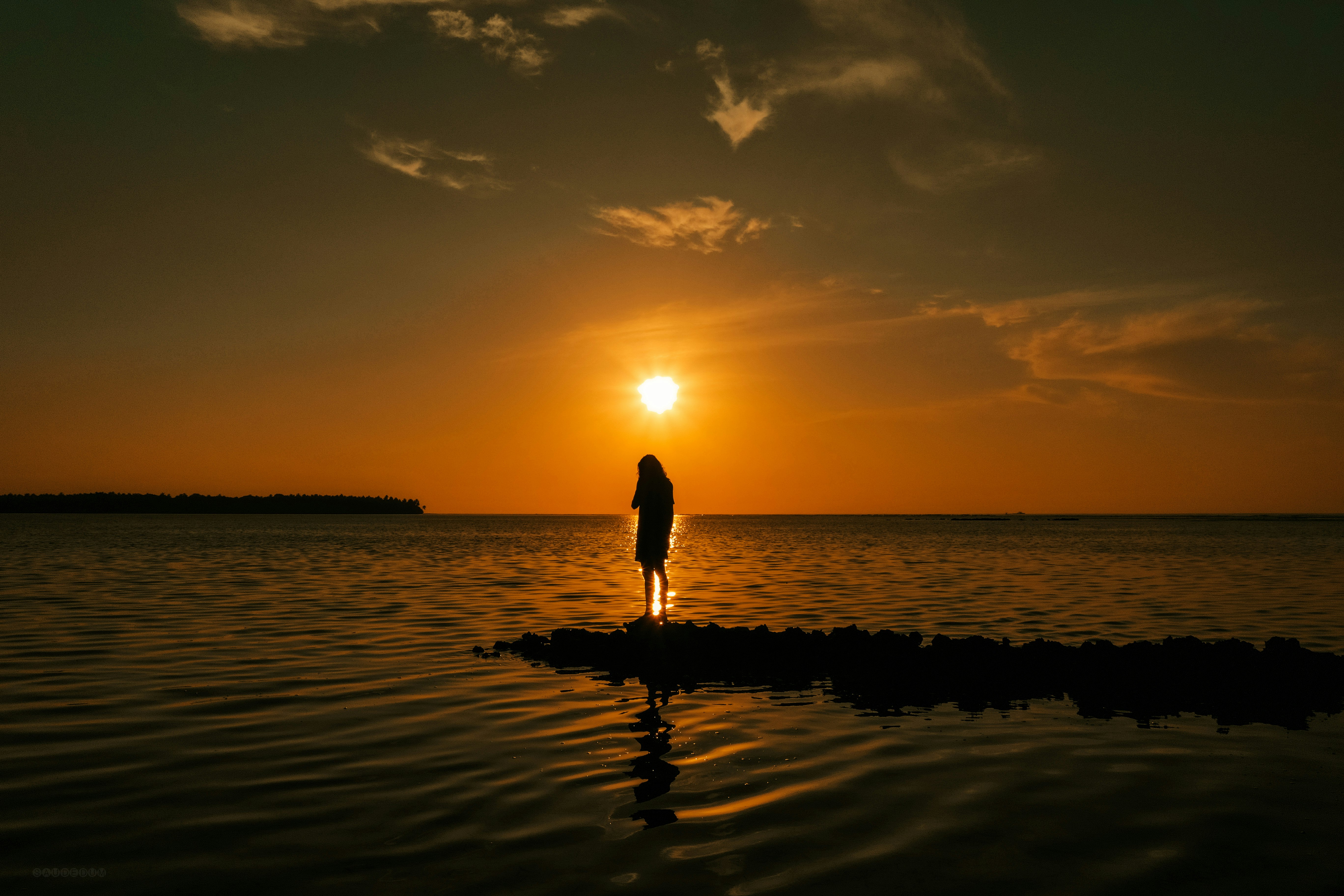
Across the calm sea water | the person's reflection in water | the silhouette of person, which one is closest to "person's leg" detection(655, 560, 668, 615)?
the silhouette of person

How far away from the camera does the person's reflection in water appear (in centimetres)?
707

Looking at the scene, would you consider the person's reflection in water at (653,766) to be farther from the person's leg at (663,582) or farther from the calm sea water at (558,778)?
the person's leg at (663,582)

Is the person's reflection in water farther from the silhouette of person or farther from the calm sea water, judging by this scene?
the silhouette of person

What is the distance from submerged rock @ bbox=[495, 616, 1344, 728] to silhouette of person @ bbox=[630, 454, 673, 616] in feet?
4.22

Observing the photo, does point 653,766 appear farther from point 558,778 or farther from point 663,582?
point 663,582

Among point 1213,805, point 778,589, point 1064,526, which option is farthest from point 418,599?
point 1064,526

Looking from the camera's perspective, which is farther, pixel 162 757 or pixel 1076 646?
pixel 1076 646

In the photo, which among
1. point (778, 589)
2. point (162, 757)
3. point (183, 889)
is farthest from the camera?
point (778, 589)

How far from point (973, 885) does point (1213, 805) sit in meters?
3.38

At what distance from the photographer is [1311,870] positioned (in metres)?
6.09

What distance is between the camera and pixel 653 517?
17.6 metres

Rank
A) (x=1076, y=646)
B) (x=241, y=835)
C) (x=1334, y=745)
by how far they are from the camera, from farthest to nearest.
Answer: (x=1076, y=646) → (x=1334, y=745) → (x=241, y=835)

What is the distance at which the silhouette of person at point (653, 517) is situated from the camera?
57.6ft

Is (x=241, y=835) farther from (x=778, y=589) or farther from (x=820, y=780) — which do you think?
(x=778, y=589)
